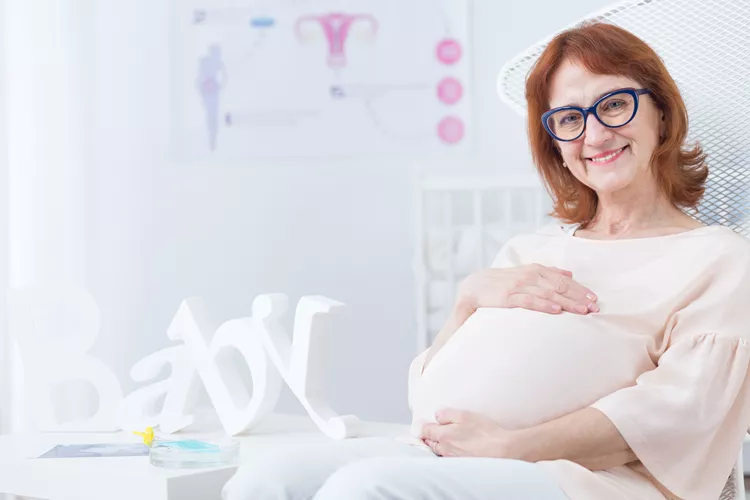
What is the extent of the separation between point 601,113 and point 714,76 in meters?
0.33

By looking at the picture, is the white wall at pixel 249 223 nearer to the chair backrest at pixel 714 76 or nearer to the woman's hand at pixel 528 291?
the chair backrest at pixel 714 76

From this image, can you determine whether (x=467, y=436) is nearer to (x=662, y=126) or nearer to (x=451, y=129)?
(x=662, y=126)

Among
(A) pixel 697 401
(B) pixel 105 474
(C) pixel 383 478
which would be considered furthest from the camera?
(B) pixel 105 474

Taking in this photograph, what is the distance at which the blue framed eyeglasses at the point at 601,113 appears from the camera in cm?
136

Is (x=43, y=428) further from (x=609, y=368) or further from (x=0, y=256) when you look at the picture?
(x=609, y=368)

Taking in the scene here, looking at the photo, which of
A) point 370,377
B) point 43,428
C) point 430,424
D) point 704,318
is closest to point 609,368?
point 704,318

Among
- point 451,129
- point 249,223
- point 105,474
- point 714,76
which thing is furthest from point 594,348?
point 249,223

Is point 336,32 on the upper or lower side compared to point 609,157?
upper

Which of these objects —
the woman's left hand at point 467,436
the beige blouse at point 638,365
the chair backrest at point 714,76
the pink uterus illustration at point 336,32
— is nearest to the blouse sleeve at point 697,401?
the beige blouse at point 638,365

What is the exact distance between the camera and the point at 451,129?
3.04 metres

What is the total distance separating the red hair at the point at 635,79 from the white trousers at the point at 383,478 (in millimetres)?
550

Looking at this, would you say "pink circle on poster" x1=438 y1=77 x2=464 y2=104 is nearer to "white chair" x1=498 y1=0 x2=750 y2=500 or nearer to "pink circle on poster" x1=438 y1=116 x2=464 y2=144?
"pink circle on poster" x1=438 y1=116 x2=464 y2=144

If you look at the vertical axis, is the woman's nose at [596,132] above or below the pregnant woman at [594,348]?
above

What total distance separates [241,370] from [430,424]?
1.89 m
